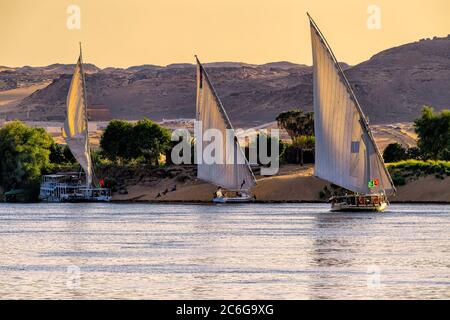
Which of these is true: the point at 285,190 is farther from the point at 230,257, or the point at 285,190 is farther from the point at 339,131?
the point at 230,257

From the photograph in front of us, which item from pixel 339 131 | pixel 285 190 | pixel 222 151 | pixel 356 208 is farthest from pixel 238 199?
pixel 339 131

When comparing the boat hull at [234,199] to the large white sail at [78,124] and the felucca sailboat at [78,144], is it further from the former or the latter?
the felucca sailboat at [78,144]

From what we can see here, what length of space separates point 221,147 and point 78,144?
27.7 meters

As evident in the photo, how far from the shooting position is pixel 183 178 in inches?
5842

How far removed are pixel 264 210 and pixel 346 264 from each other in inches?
2167

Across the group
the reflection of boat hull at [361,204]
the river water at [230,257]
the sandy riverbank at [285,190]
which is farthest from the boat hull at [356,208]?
the sandy riverbank at [285,190]

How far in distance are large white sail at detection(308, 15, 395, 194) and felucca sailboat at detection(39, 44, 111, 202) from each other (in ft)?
171

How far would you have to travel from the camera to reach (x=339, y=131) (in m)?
92.1

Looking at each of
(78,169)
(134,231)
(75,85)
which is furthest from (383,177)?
(78,169)

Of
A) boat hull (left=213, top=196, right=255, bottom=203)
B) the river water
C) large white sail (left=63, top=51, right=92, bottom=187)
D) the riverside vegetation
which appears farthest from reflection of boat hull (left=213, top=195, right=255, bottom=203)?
the river water

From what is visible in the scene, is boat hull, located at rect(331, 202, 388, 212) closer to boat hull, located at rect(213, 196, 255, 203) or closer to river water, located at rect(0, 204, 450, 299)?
river water, located at rect(0, 204, 450, 299)

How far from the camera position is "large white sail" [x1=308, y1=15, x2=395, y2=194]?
9119 cm

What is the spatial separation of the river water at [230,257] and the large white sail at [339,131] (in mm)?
2665
